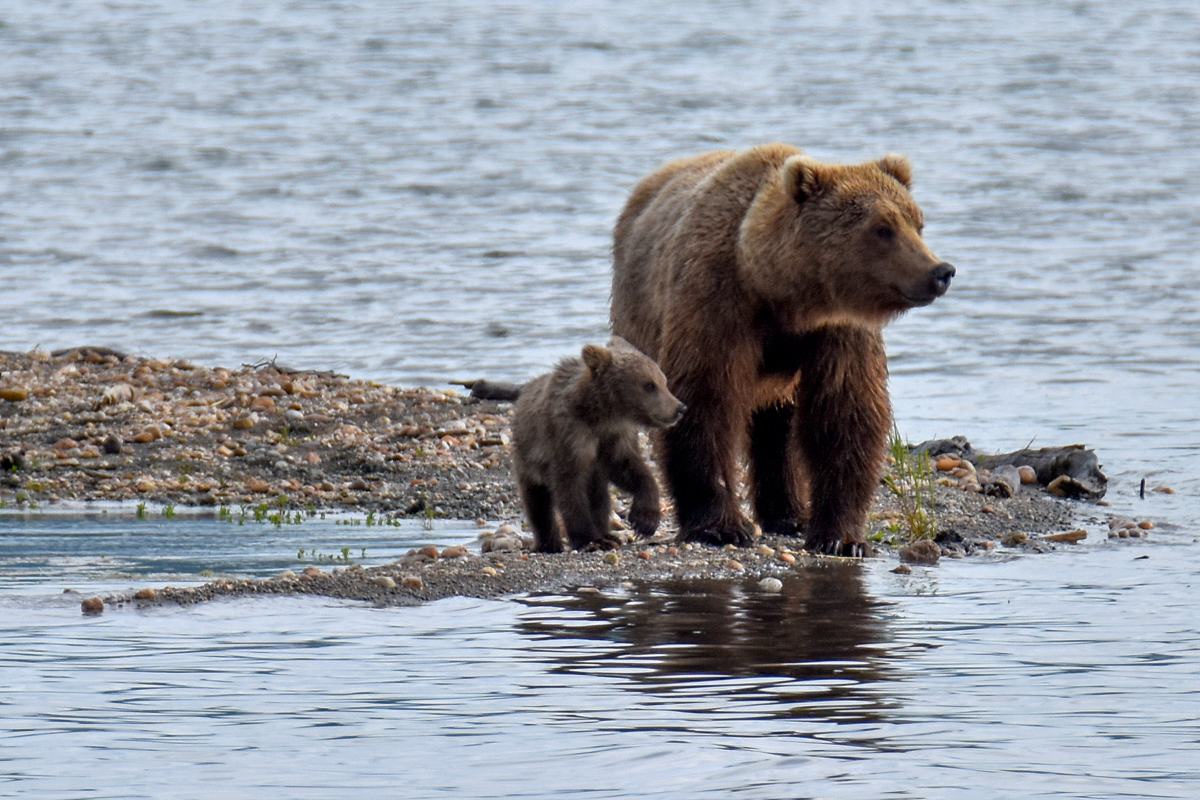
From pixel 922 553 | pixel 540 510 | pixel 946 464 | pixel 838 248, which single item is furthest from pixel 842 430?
pixel 946 464

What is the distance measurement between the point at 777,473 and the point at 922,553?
1141 millimetres

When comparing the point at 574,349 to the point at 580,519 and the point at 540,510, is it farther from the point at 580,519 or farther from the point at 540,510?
the point at 580,519

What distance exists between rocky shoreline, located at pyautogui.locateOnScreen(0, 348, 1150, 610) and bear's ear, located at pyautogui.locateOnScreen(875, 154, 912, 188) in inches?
56.9

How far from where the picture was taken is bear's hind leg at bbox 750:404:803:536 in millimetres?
8000

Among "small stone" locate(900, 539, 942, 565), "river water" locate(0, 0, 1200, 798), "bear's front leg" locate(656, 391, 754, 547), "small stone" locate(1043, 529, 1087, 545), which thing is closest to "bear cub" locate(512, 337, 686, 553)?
"bear's front leg" locate(656, 391, 754, 547)

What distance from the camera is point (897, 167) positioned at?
711 cm

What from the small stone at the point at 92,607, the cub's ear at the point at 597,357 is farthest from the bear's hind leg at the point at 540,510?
the small stone at the point at 92,607

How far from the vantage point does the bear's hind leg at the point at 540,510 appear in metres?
7.20

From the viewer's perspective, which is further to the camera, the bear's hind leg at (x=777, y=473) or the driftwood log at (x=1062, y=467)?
the driftwood log at (x=1062, y=467)

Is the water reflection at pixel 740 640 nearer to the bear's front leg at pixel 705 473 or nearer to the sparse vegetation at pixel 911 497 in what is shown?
the bear's front leg at pixel 705 473

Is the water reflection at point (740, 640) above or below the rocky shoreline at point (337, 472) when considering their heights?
above

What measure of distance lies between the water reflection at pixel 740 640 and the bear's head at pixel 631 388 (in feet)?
2.62

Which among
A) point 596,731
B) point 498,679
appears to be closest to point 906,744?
point 596,731

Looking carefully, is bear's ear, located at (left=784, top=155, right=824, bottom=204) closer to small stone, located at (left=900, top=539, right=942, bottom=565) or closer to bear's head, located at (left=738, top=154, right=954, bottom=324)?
bear's head, located at (left=738, top=154, right=954, bottom=324)
